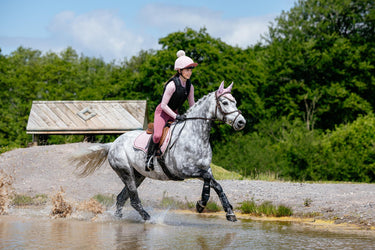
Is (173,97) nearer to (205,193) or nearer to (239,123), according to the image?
(239,123)

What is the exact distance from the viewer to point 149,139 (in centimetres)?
989

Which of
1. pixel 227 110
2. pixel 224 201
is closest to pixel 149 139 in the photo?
pixel 227 110

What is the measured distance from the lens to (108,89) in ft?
143

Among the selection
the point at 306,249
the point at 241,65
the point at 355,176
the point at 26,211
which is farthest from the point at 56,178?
the point at 241,65

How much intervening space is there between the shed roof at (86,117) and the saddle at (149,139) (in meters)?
13.3

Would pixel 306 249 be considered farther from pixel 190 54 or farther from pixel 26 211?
pixel 190 54

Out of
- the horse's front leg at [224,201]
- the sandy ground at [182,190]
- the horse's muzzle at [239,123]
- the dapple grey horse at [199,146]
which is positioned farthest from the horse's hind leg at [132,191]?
the horse's muzzle at [239,123]

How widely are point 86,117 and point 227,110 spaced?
16.9 meters

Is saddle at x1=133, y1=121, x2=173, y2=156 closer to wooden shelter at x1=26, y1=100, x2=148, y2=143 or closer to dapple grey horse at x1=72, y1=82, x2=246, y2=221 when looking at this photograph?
dapple grey horse at x1=72, y1=82, x2=246, y2=221

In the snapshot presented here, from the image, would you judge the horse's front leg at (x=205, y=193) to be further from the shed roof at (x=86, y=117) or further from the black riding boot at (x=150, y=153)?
the shed roof at (x=86, y=117)

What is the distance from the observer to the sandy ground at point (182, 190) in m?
11.2

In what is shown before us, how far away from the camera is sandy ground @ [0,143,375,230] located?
1118 centimetres

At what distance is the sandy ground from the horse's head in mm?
3266

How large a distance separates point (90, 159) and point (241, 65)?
29156mm
